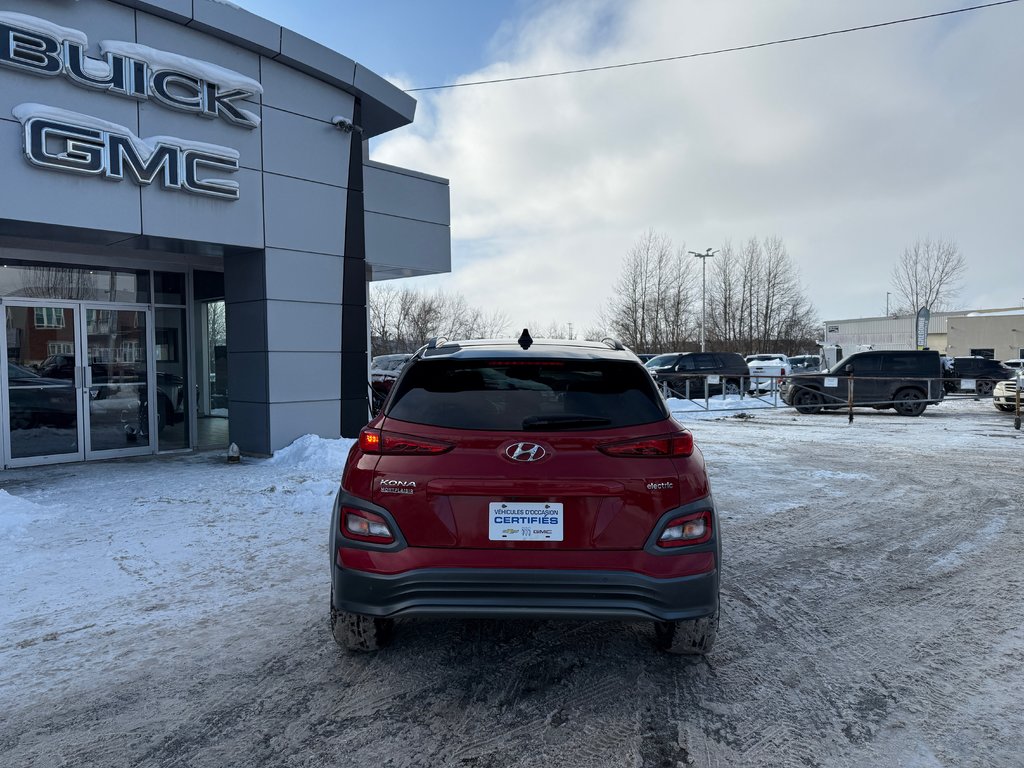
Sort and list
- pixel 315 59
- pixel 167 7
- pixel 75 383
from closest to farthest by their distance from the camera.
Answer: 1. pixel 167 7
2. pixel 75 383
3. pixel 315 59

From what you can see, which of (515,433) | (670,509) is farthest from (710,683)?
(515,433)

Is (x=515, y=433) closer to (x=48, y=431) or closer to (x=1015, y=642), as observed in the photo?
(x=1015, y=642)

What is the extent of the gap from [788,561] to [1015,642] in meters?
1.67

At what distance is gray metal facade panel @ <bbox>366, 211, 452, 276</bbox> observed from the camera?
11.5 m

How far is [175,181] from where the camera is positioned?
8734mm

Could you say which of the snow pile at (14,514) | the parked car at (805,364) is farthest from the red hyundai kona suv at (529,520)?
the parked car at (805,364)

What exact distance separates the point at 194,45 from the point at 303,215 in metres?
2.58

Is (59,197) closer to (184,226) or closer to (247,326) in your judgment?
(184,226)

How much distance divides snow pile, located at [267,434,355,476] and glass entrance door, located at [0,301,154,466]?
2613mm

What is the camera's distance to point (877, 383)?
62.4 ft

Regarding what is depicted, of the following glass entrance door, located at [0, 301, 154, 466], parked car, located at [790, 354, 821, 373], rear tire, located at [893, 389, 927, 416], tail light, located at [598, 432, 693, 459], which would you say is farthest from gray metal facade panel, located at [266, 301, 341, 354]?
parked car, located at [790, 354, 821, 373]

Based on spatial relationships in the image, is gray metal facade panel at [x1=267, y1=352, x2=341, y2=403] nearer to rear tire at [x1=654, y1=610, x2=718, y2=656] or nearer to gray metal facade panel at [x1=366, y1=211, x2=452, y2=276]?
gray metal facade panel at [x1=366, y1=211, x2=452, y2=276]

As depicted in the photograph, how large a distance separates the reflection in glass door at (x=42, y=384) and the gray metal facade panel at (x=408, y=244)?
463 cm

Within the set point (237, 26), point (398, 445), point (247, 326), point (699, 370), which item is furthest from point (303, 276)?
point (699, 370)
